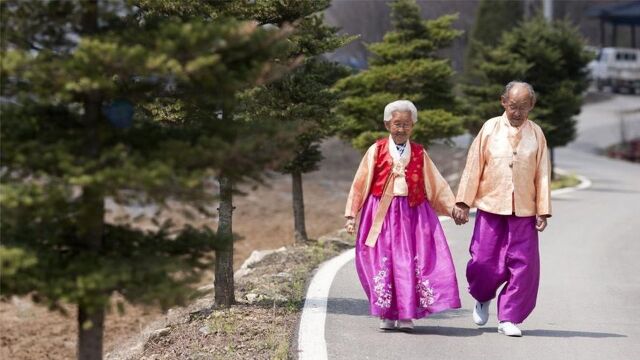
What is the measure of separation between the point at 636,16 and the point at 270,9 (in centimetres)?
5467

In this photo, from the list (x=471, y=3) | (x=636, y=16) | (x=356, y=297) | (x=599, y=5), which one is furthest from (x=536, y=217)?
(x=599, y=5)

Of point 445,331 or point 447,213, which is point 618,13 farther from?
point 445,331

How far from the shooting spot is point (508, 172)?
8695mm

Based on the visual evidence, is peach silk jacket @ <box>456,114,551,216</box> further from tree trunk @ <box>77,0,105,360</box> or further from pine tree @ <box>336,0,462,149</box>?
pine tree @ <box>336,0,462,149</box>

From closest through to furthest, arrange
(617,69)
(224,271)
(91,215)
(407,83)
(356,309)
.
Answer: (91,215) → (224,271) → (356,309) → (407,83) → (617,69)

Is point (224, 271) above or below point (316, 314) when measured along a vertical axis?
above

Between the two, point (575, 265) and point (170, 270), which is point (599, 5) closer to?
point (575, 265)

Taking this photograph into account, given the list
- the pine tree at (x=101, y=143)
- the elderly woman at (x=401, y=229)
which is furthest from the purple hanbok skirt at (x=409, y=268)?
the pine tree at (x=101, y=143)

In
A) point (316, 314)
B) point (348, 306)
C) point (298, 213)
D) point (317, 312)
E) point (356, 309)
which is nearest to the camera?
point (316, 314)

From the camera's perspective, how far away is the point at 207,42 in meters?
5.05

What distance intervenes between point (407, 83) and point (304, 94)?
26.1ft

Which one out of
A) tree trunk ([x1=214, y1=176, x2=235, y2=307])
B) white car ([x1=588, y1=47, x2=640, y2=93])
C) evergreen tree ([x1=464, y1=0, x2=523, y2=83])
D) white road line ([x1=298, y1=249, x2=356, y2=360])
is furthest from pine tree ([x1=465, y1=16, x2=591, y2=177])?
white car ([x1=588, y1=47, x2=640, y2=93])

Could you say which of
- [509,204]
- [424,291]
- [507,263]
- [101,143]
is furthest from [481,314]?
[101,143]

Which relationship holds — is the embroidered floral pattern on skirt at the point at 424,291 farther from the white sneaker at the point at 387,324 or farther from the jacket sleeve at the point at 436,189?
the jacket sleeve at the point at 436,189
